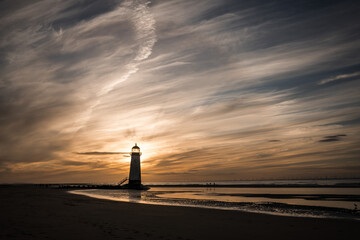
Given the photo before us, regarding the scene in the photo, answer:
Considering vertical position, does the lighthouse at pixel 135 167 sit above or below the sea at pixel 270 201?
above

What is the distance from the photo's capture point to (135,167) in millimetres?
69438

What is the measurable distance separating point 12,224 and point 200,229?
892 centimetres

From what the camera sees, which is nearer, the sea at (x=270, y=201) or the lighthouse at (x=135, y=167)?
the sea at (x=270, y=201)

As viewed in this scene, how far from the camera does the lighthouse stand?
68.7 metres

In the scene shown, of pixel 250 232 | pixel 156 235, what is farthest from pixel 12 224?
pixel 250 232

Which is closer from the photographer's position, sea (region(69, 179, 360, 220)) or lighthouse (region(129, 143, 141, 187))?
sea (region(69, 179, 360, 220))

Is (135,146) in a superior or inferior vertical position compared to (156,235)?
superior

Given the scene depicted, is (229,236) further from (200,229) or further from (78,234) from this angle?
(78,234)

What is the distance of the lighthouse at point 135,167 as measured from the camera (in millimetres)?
68688

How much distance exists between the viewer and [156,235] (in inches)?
430

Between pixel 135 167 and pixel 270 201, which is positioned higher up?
pixel 135 167

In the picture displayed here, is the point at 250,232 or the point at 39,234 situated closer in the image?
the point at 39,234

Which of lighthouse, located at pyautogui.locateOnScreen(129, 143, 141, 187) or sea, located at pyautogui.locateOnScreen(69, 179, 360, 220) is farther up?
lighthouse, located at pyautogui.locateOnScreen(129, 143, 141, 187)

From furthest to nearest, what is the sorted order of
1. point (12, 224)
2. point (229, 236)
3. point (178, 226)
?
point (178, 226) < point (12, 224) < point (229, 236)
